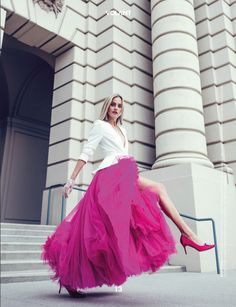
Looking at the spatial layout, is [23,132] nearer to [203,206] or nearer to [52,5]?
[52,5]

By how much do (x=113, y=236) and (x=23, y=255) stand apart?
2723 mm

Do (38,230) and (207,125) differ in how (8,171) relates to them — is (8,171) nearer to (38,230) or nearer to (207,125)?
(38,230)

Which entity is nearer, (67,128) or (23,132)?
(67,128)

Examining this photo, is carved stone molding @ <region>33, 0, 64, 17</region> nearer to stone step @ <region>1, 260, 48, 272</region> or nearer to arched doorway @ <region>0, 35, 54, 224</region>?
arched doorway @ <region>0, 35, 54, 224</region>

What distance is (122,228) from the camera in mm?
2318

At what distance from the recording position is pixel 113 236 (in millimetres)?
2311

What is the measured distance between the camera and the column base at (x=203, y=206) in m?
6.32

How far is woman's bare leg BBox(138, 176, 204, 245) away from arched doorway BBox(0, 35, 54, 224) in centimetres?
1012

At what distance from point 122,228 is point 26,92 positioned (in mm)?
11991

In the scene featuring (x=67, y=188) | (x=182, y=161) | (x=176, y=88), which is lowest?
(x=67, y=188)

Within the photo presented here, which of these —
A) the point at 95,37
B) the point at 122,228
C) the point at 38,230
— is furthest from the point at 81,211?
the point at 95,37

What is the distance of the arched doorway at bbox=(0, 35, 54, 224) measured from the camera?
1205cm

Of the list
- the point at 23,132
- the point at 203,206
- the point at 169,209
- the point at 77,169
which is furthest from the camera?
Answer: the point at 23,132

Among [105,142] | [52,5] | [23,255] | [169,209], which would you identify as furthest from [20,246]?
[52,5]
